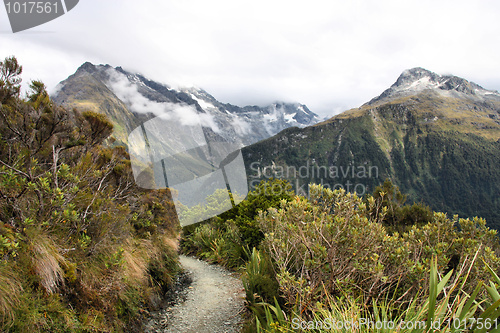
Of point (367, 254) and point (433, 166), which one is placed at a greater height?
point (367, 254)

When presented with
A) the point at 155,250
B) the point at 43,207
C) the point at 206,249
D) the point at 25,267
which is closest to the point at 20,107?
the point at 43,207

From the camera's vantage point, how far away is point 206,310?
19.4ft

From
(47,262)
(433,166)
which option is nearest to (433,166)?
(433,166)

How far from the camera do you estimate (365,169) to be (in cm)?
17925

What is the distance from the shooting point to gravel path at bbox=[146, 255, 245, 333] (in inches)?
201

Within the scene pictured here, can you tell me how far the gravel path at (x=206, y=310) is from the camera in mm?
5102

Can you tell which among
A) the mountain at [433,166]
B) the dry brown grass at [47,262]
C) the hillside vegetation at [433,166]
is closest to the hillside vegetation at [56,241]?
the dry brown grass at [47,262]

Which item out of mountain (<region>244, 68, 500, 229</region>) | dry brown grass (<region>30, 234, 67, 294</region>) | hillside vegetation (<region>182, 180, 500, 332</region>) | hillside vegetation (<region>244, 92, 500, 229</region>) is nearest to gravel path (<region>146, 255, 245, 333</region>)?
hillside vegetation (<region>182, 180, 500, 332</region>)

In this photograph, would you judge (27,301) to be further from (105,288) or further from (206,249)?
(206,249)

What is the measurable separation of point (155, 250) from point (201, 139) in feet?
10.7

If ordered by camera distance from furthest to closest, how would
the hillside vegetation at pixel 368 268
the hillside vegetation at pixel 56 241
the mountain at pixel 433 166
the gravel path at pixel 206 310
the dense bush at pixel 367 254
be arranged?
the mountain at pixel 433 166 → the gravel path at pixel 206 310 → the dense bush at pixel 367 254 → the hillside vegetation at pixel 56 241 → the hillside vegetation at pixel 368 268

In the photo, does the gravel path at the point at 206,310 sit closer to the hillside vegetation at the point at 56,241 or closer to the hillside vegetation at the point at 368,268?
the hillside vegetation at the point at 56,241

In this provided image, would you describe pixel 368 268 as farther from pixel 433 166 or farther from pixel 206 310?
pixel 433 166

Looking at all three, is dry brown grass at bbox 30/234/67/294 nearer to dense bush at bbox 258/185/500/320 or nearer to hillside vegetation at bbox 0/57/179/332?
hillside vegetation at bbox 0/57/179/332
